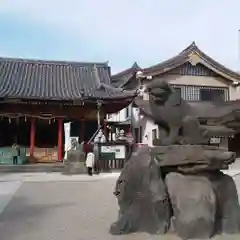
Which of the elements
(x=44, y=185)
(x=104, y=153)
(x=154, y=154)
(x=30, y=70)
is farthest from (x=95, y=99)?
(x=154, y=154)

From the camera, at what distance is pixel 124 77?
3147 cm

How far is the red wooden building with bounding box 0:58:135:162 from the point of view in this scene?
21.1 metres

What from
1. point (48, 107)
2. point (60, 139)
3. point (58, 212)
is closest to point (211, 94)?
point (60, 139)

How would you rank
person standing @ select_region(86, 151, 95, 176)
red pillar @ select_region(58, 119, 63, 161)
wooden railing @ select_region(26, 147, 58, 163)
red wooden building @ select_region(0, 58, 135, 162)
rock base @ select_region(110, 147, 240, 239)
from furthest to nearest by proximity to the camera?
1. wooden railing @ select_region(26, 147, 58, 163)
2. red pillar @ select_region(58, 119, 63, 161)
3. red wooden building @ select_region(0, 58, 135, 162)
4. person standing @ select_region(86, 151, 95, 176)
5. rock base @ select_region(110, 147, 240, 239)

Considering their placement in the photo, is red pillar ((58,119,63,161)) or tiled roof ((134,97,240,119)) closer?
tiled roof ((134,97,240,119))

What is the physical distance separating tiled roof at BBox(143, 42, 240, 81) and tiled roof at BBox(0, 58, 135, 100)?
11.2 ft

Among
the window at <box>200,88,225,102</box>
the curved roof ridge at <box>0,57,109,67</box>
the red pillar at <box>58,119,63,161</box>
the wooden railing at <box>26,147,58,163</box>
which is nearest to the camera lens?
the red pillar at <box>58,119,63,161</box>

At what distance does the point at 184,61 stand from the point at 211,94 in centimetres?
320

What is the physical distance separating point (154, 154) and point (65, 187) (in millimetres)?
6637

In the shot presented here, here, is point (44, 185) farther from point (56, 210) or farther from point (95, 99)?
point (95, 99)

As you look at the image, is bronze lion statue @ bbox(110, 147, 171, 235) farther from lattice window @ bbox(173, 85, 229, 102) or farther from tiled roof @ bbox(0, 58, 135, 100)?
lattice window @ bbox(173, 85, 229, 102)

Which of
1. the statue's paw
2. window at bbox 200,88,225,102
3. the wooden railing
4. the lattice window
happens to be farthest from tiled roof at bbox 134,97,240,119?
window at bbox 200,88,225,102

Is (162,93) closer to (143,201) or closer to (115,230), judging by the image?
(143,201)

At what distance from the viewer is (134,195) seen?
6062 millimetres
